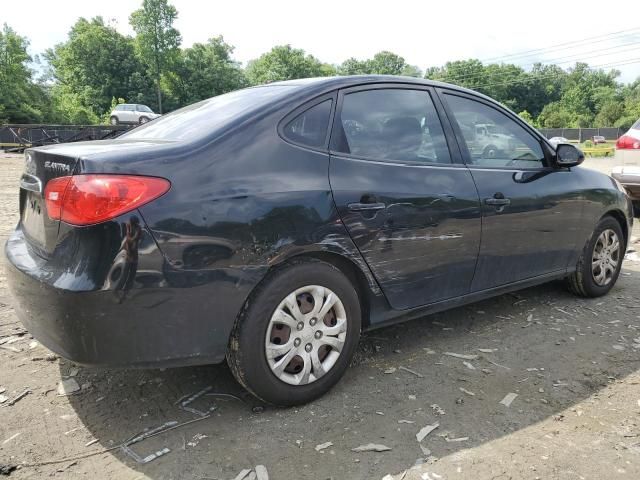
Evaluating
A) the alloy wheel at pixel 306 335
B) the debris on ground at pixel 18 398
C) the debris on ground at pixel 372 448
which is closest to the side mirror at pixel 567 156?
the alloy wheel at pixel 306 335

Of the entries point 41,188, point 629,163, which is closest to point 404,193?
point 41,188

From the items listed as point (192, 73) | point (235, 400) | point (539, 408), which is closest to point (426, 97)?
point (539, 408)

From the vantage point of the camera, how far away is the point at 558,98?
106 metres

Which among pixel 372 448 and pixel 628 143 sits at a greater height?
pixel 628 143

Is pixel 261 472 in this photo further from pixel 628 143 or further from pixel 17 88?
pixel 17 88

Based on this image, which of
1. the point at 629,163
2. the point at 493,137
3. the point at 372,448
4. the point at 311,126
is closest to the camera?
the point at 372,448

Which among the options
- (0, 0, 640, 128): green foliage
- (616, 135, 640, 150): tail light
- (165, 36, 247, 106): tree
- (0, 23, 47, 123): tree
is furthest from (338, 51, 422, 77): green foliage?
(616, 135, 640, 150): tail light

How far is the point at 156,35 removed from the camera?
2530 inches

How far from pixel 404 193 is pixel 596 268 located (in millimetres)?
2423

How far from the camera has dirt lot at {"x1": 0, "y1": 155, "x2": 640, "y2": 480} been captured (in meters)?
2.31

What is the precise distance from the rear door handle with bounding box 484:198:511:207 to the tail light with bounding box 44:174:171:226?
207 centimetres

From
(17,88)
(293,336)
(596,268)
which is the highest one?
(17,88)

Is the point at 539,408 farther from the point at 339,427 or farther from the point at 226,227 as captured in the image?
the point at 226,227

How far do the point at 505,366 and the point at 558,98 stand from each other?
11609 cm
